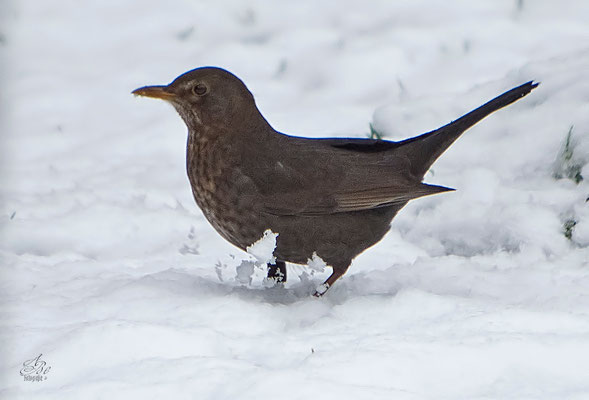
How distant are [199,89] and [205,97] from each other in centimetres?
4

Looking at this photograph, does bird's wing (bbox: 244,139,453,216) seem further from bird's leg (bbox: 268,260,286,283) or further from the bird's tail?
bird's leg (bbox: 268,260,286,283)

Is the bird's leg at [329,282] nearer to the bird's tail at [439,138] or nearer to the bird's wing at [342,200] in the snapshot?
the bird's wing at [342,200]

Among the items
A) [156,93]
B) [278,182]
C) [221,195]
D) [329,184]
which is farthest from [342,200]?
[156,93]

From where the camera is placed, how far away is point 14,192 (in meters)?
5.60

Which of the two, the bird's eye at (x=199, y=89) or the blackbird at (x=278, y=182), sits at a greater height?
the bird's eye at (x=199, y=89)

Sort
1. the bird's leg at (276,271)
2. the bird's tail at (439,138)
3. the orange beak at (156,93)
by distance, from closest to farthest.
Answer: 1. the orange beak at (156,93)
2. the bird's leg at (276,271)
3. the bird's tail at (439,138)

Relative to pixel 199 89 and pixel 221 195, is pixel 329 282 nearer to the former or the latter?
pixel 221 195

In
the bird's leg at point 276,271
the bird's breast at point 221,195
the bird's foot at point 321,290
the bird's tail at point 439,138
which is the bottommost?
the bird's foot at point 321,290

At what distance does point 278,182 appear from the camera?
13.0 feet

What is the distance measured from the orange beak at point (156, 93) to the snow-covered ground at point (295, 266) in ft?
2.49

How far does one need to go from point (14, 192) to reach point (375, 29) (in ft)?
10.5

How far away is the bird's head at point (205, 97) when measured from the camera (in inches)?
160

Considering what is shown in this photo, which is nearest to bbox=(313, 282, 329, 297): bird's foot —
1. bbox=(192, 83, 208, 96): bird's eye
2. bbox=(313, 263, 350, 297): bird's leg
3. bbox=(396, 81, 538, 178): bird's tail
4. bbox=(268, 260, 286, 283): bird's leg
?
bbox=(313, 263, 350, 297): bird's leg

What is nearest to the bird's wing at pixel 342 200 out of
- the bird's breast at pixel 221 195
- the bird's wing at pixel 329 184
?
the bird's wing at pixel 329 184
